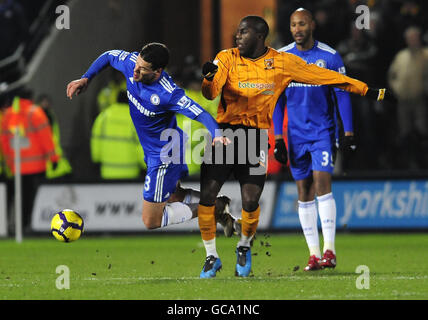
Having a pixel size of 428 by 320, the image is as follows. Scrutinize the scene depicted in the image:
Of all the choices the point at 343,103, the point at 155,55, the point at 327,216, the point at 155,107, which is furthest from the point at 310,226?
the point at 155,55

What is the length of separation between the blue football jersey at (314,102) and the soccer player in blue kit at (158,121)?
3.39 ft

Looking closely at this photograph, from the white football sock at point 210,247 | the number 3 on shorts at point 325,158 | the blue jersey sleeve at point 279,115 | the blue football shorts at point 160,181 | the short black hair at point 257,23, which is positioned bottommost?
the white football sock at point 210,247

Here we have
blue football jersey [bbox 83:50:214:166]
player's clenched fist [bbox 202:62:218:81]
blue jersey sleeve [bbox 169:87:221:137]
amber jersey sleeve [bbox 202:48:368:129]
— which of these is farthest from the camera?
amber jersey sleeve [bbox 202:48:368:129]

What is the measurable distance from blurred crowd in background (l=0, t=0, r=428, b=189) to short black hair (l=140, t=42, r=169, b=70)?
608 cm

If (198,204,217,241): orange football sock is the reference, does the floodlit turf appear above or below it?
below

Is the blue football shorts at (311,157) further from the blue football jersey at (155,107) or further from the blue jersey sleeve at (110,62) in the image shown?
the blue jersey sleeve at (110,62)

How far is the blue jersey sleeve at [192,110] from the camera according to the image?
26.3 feet

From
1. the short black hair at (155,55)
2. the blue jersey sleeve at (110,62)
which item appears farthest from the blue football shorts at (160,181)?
the short black hair at (155,55)

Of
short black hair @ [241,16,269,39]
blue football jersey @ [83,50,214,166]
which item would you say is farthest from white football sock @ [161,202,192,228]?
short black hair @ [241,16,269,39]

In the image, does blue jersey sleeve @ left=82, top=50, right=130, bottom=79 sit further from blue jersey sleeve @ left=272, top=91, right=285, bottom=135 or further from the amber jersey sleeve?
blue jersey sleeve @ left=272, top=91, right=285, bottom=135

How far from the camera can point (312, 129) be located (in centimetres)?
959

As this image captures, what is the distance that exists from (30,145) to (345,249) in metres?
5.27

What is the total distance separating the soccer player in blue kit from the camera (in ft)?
27.6

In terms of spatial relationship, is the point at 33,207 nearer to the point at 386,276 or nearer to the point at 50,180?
the point at 50,180
